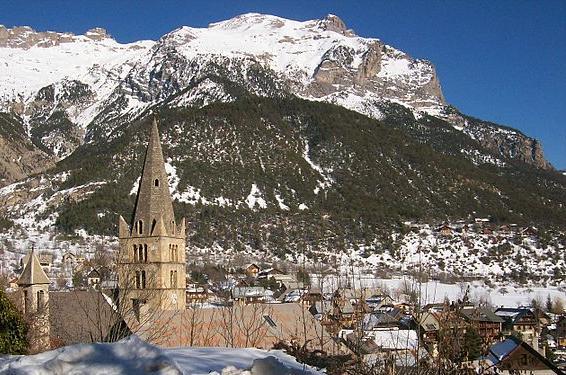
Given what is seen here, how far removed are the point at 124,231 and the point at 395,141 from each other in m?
97.2

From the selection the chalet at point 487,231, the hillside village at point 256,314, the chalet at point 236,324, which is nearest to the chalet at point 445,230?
the chalet at point 487,231

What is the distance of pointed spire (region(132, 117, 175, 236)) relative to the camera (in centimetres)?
3238

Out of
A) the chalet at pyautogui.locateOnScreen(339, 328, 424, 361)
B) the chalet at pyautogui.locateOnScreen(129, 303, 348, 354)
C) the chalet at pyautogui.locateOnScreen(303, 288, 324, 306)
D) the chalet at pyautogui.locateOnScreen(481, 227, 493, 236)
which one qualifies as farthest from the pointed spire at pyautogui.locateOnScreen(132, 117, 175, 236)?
the chalet at pyautogui.locateOnScreen(481, 227, 493, 236)

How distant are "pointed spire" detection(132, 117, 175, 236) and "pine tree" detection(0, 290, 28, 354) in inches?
729

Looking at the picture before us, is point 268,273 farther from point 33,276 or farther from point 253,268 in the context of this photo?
point 33,276

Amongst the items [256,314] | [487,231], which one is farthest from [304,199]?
[256,314]

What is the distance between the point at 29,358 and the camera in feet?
13.4

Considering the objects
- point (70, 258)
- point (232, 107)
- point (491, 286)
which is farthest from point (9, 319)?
point (232, 107)

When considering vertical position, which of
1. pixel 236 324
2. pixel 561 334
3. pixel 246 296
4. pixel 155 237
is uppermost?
pixel 155 237

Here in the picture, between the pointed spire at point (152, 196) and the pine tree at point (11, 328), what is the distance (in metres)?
18.5

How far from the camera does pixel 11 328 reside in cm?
1345

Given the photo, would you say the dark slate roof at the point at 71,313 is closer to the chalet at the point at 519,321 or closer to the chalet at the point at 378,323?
the chalet at the point at 378,323

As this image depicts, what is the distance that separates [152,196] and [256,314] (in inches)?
558

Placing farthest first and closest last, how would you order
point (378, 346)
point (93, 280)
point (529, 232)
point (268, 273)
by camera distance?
point (529, 232) → point (268, 273) → point (93, 280) → point (378, 346)
